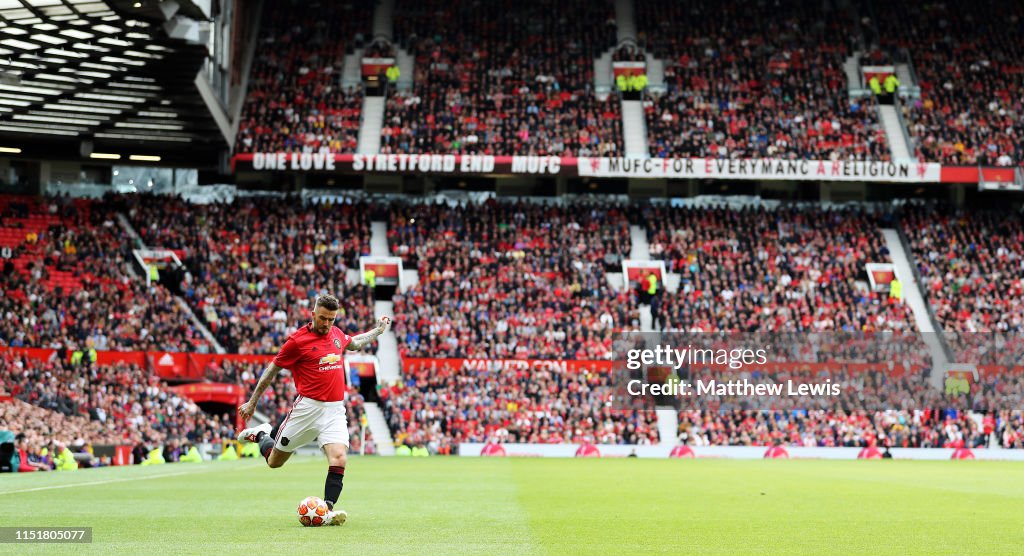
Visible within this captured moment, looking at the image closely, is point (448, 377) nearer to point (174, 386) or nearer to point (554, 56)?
point (174, 386)

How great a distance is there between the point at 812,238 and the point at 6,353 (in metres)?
34.0

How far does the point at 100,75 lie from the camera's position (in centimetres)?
4131

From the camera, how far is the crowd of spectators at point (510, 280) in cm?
4747

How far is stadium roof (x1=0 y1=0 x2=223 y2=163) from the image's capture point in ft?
111

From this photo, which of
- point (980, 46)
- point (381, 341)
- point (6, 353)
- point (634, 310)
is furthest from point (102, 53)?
point (980, 46)

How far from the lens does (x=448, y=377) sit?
45.6m

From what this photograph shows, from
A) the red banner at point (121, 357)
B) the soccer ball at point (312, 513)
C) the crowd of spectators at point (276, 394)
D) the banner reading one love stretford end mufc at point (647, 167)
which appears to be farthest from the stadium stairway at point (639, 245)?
the soccer ball at point (312, 513)

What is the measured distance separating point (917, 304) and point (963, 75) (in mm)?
13854

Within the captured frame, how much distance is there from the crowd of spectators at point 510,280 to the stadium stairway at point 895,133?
12663 mm

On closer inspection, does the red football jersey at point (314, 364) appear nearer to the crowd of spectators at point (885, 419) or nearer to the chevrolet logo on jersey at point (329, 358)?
the chevrolet logo on jersey at point (329, 358)

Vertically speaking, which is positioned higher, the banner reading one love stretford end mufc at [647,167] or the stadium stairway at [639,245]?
the banner reading one love stretford end mufc at [647,167]

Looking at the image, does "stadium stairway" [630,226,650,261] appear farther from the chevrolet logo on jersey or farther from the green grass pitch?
the chevrolet logo on jersey


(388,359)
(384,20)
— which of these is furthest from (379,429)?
(384,20)

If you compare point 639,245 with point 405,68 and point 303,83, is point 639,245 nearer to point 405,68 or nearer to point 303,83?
point 405,68
